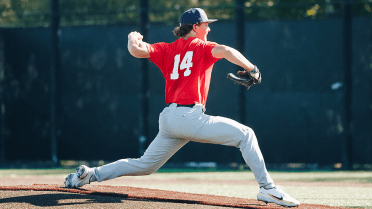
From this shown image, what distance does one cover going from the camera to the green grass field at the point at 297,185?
5355mm

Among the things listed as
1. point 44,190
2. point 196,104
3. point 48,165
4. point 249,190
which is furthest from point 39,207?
point 48,165

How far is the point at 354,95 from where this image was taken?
9.07m

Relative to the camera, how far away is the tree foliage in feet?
31.1

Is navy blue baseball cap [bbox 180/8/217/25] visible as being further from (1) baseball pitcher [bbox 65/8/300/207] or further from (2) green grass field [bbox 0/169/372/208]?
(2) green grass field [bbox 0/169/372/208]

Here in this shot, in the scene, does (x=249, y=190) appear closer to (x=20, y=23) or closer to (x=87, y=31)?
(x=87, y=31)

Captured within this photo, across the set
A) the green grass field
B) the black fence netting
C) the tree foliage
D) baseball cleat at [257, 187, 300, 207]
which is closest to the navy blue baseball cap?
baseball cleat at [257, 187, 300, 207]

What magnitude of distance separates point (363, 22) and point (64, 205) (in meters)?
7.23

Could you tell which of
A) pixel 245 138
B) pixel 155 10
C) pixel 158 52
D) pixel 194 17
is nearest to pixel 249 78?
pixel 245 138

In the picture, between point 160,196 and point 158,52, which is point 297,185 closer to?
point 160,196

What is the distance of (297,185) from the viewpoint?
6.72 meters

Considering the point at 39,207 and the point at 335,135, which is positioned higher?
the point at 39,207

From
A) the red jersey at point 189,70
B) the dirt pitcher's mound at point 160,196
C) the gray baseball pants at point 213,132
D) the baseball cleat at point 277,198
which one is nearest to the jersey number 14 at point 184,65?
the red jersey at point 189,70

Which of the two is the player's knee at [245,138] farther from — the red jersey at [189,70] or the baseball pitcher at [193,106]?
the red jersey at [189,70]

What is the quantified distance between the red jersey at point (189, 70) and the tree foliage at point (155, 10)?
17.9 feet
